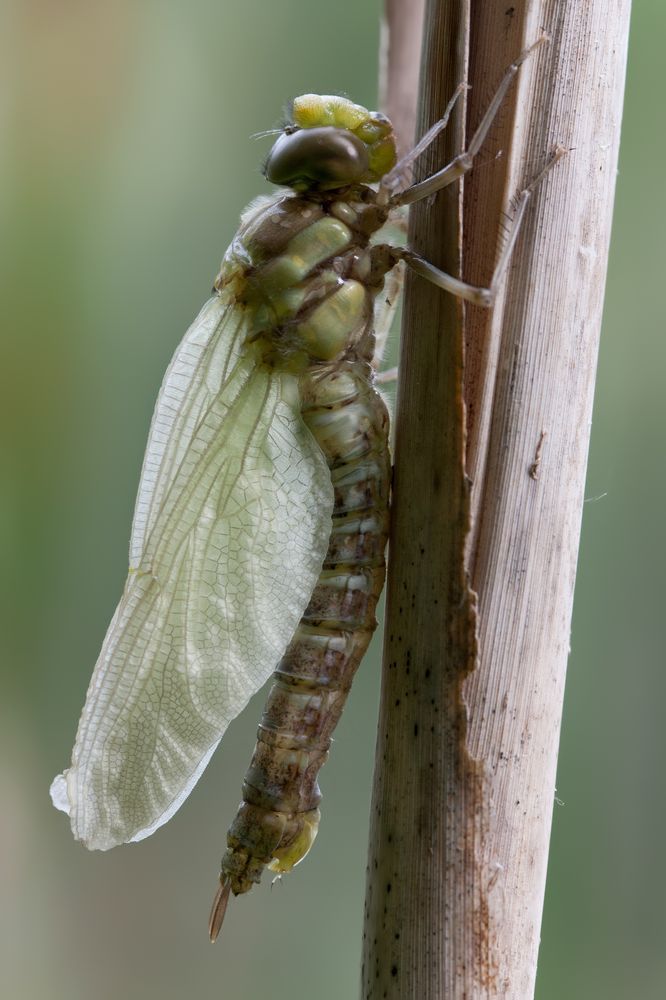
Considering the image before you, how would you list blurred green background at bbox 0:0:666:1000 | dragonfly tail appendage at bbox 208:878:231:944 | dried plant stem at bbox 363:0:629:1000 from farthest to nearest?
blurred green background at bbox 0:0:666:1000, dragonfly tail appendage at bbox 208:878:231:944, dried plant stem at bbox 363:0:629:1000

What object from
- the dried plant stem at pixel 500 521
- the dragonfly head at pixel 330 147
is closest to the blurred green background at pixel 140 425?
the dragonfly head at pixel 330 147

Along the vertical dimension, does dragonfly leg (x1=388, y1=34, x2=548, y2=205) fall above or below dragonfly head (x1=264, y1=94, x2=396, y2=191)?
below

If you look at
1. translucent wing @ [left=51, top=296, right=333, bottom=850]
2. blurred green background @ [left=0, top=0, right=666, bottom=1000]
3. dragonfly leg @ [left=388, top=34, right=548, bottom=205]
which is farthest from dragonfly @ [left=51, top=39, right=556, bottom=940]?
blurred green background @ [left=0, top=0, right=666, bottom=1000]

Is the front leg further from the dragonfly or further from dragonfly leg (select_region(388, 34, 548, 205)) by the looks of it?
the dragonfly

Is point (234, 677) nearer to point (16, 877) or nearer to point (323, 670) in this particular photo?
point (323, 670)

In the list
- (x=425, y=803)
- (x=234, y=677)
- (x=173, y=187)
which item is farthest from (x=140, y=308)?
(x=425, y=803)

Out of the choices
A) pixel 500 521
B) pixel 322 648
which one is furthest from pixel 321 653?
pixel 500 521

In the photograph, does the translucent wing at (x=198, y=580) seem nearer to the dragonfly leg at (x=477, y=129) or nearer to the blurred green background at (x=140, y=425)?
the dragonfly leg at (x=477, y=129)

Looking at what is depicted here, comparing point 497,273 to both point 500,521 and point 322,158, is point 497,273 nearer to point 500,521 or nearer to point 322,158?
point 500,521
